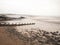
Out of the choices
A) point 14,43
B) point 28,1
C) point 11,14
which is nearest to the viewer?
point 14,43

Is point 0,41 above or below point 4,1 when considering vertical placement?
below

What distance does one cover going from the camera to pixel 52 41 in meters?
0.66

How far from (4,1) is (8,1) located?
46mm

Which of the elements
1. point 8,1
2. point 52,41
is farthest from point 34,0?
point 52,41

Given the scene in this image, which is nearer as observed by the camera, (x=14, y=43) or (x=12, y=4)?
(x=14, y=43)

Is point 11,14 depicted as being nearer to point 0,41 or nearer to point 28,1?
point 28,1

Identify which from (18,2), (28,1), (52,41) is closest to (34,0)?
(28,1)

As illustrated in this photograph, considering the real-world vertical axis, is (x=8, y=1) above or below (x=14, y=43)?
above

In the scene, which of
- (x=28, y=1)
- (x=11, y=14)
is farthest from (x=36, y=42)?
(x=28, y=1)

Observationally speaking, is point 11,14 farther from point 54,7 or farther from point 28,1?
point 54,7

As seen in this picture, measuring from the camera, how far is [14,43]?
0.62 meters

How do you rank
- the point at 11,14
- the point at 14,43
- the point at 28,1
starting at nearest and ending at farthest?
1. the point at 14,43
2. the point at 11,14
3. the point at 28,1

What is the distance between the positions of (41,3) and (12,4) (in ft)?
1.16

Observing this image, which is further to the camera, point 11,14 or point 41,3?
point 41,3
